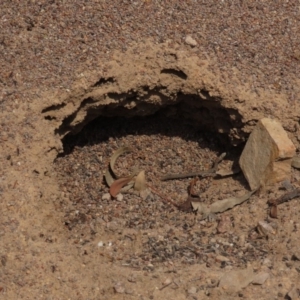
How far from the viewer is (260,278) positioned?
112 inches

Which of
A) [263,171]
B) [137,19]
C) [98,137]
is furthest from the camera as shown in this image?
[98,137]

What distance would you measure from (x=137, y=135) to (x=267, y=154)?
2.89 feet

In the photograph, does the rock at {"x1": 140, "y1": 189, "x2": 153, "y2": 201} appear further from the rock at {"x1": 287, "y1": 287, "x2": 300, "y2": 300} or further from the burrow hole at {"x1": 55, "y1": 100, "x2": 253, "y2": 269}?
the rock at {"x1": 287, "y1": 287, "x2": 300, "y2": 300}

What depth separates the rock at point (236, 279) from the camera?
9.24ft

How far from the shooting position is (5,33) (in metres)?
3.47

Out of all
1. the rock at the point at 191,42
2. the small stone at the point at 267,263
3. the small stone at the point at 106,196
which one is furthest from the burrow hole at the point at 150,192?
the rock at the point at 191,42

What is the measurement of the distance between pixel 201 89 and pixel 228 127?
0.31m

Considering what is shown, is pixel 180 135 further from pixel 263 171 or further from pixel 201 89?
pixel 263 171

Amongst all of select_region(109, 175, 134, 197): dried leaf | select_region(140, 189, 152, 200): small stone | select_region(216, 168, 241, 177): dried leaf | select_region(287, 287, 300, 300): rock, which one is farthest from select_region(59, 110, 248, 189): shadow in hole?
select_region(287, 287, 300, 300): rock

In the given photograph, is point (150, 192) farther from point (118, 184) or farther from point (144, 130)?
point (144, 130)

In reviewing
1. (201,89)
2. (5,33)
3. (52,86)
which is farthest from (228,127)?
(5,33)

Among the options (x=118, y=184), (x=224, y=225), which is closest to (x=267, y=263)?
(x=224, y=225)

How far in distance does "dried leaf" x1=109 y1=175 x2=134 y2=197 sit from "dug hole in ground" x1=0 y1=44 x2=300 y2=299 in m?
0.04

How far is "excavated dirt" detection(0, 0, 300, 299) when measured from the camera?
9.59 feet
